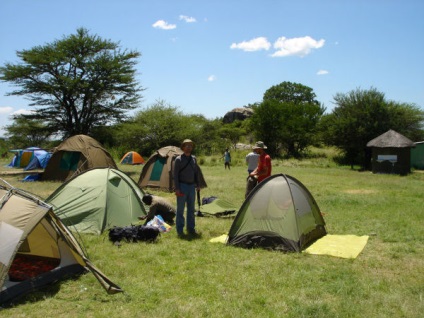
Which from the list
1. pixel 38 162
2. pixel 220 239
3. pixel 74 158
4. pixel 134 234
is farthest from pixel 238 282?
pixel 38 162

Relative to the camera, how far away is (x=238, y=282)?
541cm

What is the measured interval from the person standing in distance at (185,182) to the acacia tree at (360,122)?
928 inches

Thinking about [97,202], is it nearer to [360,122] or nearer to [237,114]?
[360,122]

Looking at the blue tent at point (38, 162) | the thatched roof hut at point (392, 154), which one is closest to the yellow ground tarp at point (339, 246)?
the thatched roof hut at point (392, 154)

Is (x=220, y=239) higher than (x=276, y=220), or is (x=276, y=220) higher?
(x=276, y=220)

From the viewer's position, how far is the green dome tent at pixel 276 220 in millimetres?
6961

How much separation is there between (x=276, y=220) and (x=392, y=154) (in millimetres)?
19401

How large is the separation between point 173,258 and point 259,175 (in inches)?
142

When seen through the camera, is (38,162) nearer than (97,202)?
No

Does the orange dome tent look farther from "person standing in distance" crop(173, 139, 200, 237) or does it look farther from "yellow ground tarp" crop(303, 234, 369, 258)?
"yellow ground tarp" crop(303, 234, 369, 258)

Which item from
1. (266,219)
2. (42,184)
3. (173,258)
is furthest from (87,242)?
(42,184)

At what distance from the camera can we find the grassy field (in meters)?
4.57

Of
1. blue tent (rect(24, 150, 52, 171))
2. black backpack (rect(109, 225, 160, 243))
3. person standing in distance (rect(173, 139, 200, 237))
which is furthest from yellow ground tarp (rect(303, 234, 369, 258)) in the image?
blue tent (rect(24, 150, 52, 171))

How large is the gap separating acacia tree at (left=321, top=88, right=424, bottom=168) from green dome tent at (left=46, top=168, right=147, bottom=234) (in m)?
23.4
